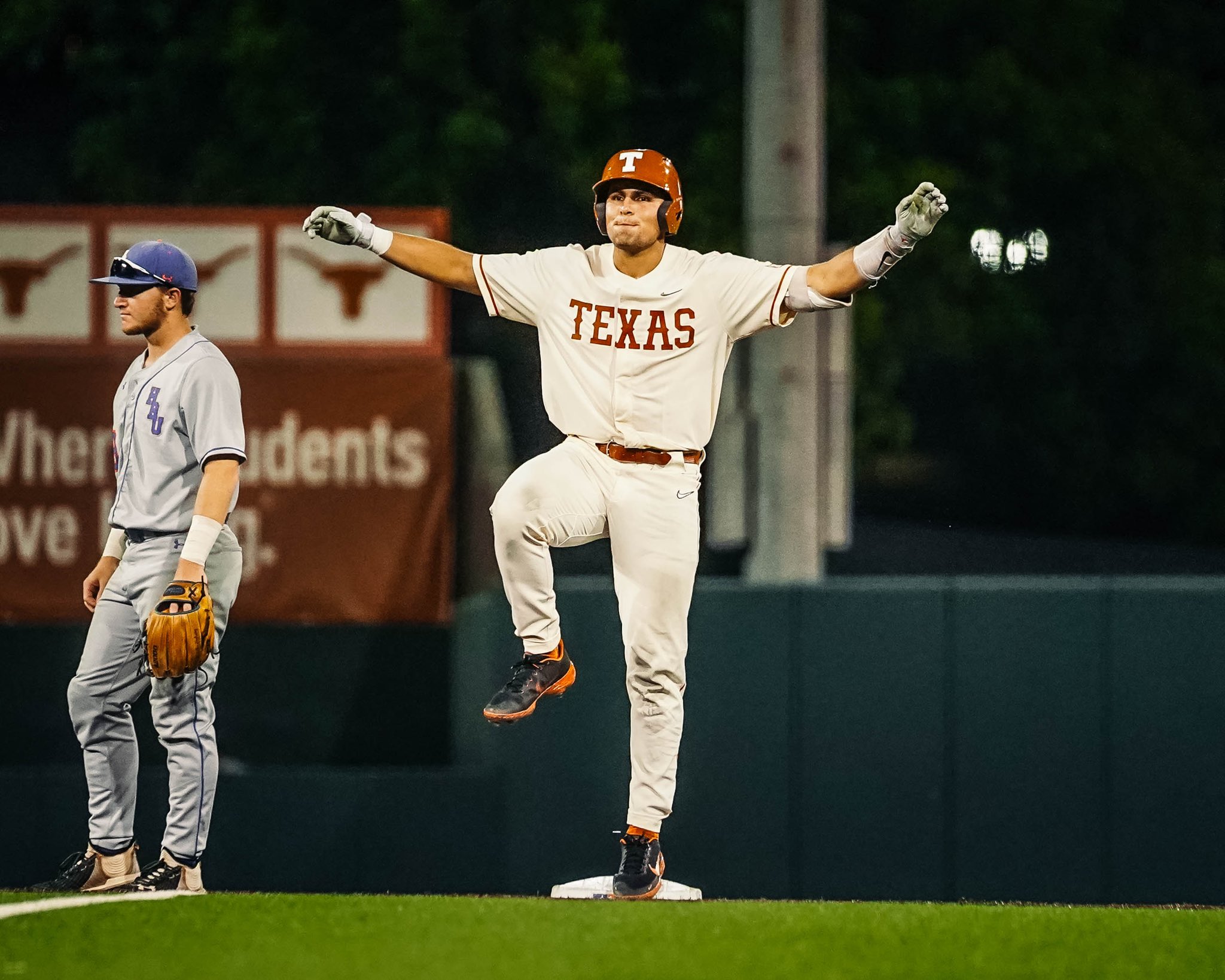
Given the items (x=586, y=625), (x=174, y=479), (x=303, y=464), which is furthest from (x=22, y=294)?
(x=586, y=625)

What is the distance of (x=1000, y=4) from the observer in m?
17.5

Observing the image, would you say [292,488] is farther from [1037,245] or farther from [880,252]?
[1037,245]

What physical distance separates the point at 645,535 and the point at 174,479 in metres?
1.47

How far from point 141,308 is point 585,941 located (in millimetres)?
2421

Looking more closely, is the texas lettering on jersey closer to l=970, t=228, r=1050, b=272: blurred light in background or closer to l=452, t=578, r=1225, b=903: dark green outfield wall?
l=452, t=578, r=1225, b=903: dark green outfield wall

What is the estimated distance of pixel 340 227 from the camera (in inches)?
244

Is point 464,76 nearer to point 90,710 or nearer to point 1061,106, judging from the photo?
point 1061,106

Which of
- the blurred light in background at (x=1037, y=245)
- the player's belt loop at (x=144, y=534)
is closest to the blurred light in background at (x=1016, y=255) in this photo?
the blurred light in background at (x=1037, y=245)

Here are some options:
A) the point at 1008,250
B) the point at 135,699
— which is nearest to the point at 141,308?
the point at 135,699

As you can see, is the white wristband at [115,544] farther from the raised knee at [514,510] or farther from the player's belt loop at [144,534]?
the raised knee at [514,510]

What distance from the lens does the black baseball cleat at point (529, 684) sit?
6098mm

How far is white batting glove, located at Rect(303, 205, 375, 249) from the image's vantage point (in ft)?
20.2

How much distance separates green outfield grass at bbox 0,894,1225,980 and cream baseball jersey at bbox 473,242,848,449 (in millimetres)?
1496

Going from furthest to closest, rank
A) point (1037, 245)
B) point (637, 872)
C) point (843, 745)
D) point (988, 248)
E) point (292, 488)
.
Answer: point (1037, 245)
point (988, 248)
point (843, 745)
point (292, 488)
point (637, 872)
